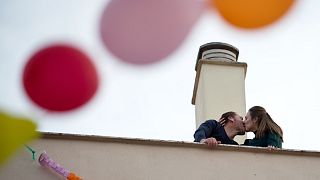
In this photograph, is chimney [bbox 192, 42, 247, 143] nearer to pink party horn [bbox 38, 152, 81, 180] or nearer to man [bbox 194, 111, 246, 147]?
man [bbox 194, 111, 246, 147]

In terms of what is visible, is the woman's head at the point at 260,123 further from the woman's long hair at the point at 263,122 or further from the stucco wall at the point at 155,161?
the stucco wall at the point at 155,161

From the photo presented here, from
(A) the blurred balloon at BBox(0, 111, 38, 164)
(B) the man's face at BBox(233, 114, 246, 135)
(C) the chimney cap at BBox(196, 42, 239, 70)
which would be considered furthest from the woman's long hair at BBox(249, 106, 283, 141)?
(A) the blurred balloon at BBox(0, 111, 38, 164)

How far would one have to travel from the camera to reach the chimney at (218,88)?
5.75 metres

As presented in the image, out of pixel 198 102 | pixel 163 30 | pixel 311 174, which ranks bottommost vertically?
pixel 311 174

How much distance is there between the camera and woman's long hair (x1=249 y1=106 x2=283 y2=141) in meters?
4.16

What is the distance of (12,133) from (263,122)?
102 inches

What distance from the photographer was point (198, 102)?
6051mm

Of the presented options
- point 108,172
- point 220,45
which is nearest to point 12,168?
point 108,172

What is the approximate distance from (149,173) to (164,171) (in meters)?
0.10

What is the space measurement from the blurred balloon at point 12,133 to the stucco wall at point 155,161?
65.8 inches

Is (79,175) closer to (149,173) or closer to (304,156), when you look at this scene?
(149,173)

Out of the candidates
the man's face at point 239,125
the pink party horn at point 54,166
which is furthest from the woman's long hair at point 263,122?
the pink party horn at point 54,166

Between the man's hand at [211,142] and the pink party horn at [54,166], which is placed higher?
the man's hand at [211,142]

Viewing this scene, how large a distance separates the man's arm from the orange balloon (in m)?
0.84
